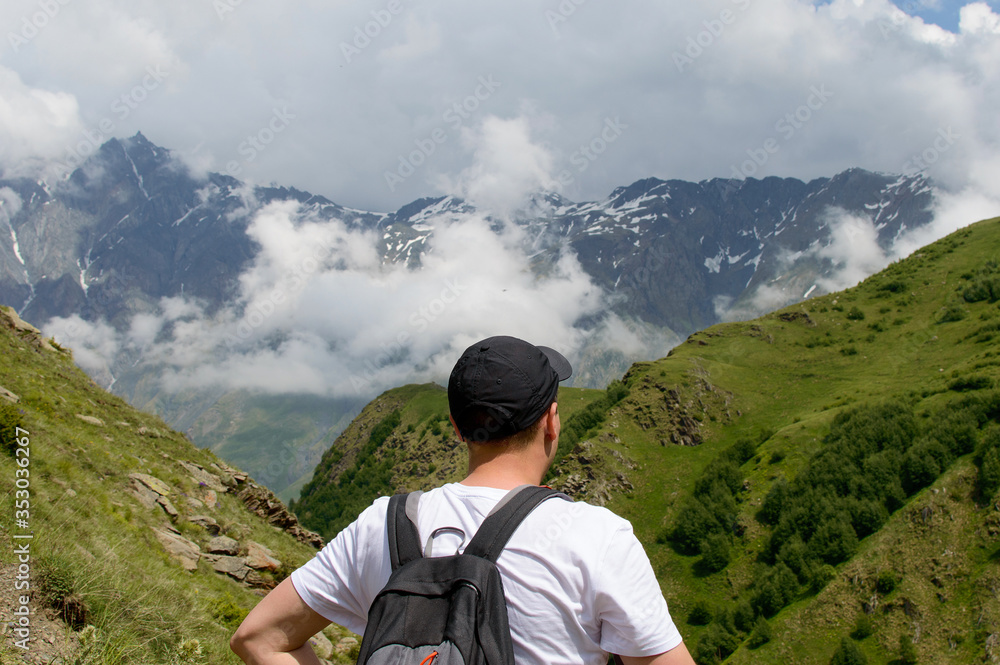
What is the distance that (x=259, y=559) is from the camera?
14.2 m

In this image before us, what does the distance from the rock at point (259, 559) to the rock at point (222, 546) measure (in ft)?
1.31

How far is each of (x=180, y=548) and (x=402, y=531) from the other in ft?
39.6

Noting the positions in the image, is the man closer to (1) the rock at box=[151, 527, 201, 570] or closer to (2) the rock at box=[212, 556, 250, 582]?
(1) the rock at box=[151, 527, 201, 570]

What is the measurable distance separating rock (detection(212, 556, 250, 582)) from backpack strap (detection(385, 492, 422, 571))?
12.2 m

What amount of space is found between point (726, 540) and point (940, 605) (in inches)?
831

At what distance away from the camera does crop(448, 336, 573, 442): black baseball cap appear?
317 cm

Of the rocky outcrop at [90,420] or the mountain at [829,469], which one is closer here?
the rocky outcrop at [90,420]


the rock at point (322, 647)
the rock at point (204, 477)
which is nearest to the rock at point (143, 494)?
the rock at point (204, 477)

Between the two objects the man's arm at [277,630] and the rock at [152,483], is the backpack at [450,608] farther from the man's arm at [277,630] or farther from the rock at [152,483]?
the rock at [152,483]

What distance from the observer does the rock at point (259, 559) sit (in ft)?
45.5

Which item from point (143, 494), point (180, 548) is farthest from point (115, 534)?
point (143, 494)

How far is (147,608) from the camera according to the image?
267 inches
